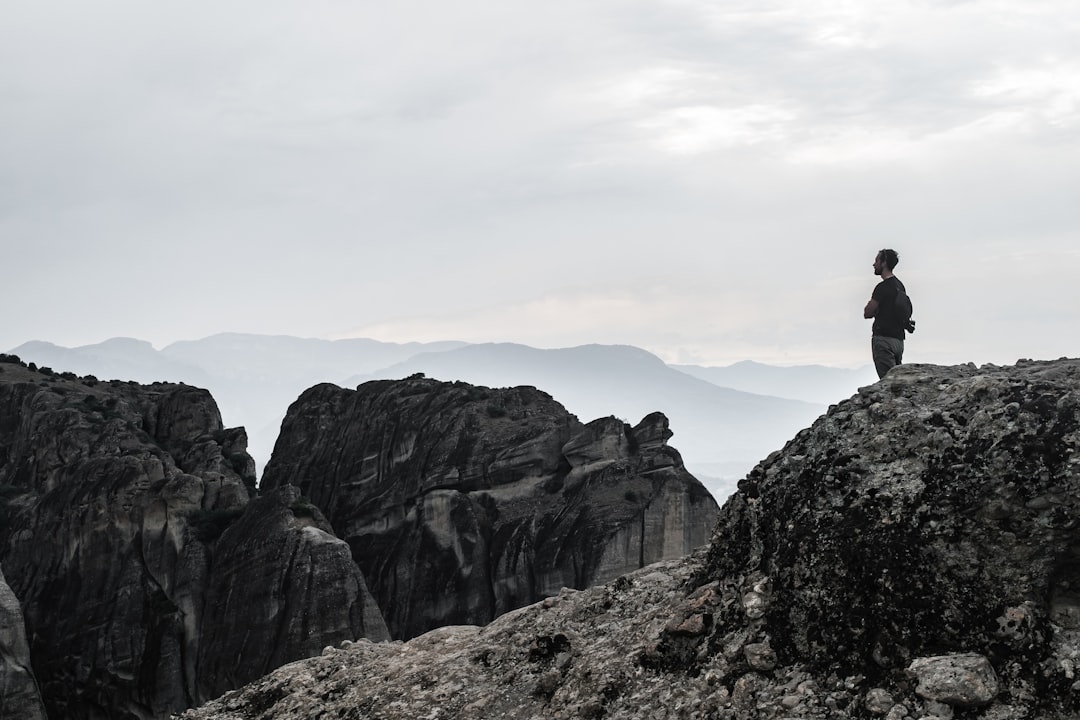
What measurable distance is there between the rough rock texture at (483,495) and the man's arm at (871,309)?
64572mm

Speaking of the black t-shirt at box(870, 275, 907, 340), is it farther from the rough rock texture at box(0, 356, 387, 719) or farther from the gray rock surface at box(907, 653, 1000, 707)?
the rough rock texture at box(0, 356, 387, 719)

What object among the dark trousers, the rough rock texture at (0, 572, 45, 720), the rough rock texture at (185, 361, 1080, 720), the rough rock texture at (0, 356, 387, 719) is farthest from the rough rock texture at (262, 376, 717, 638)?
the rough rock texture at (185, 361, 1080, 720)

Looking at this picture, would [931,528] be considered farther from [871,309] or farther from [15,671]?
[15,671]

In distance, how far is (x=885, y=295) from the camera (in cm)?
2147

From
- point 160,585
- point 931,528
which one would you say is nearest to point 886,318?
point 931,528

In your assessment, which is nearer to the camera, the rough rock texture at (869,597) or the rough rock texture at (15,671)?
the rough rock texture at (869,597)

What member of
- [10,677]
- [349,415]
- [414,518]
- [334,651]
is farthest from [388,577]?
[334,651]

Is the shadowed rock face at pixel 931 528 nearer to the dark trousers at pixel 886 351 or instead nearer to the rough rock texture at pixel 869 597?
the rough rock texture at pixel 869 597

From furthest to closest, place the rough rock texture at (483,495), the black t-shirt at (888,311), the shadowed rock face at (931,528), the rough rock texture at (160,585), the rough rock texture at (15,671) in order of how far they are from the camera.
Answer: the rough rock texture at (483,495)
the rough rock texture at (160,585)
the rough rock texture at (15,671)
the black t-shirt at (888,311)
the shadowed rock face at (931,528)

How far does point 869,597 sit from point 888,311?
740 centimetres

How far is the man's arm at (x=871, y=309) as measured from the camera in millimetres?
21500

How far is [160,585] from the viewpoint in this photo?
8175cm

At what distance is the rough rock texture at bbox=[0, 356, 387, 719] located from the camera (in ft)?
246

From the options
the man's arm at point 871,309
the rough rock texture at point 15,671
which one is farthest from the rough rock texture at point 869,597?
the rough rock texture at point 15,671
